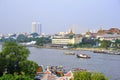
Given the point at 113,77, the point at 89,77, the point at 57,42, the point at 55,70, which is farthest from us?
the point at 57,42

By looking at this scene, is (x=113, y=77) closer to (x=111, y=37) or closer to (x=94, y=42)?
(x=94, y=42)

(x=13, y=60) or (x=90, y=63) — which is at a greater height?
(x=13, y=60)

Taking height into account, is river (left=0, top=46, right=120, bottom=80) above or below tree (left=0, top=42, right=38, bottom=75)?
below

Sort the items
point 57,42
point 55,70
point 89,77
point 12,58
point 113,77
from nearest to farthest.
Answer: point 89,77
point 12,58
point 113,77
point 55,70
point 57,42

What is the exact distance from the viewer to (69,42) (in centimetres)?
2170

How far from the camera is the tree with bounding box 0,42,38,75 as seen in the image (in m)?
5.09

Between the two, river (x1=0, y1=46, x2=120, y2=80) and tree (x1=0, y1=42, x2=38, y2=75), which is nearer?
tree (x1=0, y1=42, x2=38, y2=75)

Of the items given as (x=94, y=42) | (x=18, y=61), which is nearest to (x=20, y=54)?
(x=18, y=61)

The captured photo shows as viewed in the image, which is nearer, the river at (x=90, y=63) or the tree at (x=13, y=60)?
the tree at (x=13, y=60)

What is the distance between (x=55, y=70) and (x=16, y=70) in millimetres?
1736

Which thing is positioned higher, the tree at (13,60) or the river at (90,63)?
the tree at (13,60)

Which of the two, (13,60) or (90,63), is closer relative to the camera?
(13,60)

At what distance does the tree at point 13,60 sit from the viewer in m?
5.09

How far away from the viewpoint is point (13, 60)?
527 centimetres
